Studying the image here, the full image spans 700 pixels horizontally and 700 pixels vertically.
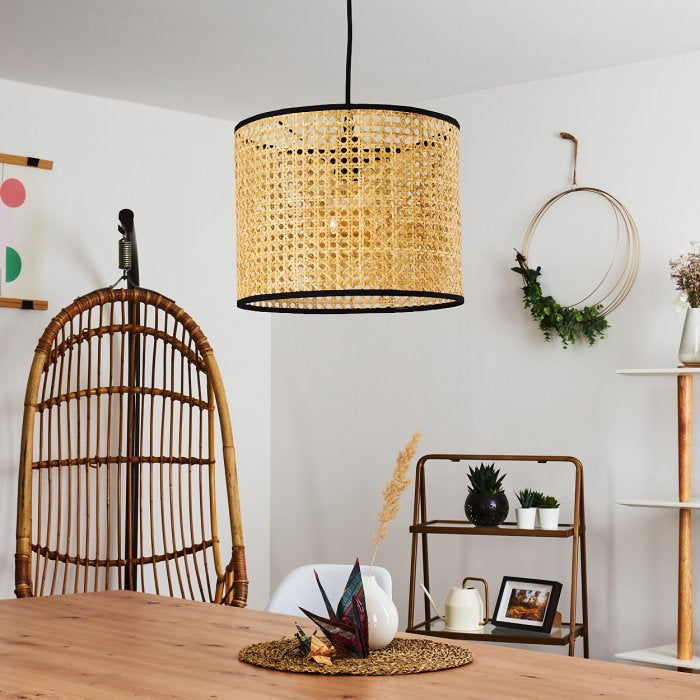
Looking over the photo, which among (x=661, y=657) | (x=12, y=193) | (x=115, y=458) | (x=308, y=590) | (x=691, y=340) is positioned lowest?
(x=661, y=657)

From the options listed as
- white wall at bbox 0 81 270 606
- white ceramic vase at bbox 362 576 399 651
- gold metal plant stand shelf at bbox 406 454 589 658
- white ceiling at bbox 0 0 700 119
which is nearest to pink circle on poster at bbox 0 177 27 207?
white wall at bbox 0 81 270 606

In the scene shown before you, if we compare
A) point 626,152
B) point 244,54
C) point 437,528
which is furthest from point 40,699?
point 626,152

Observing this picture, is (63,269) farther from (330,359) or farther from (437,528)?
(437,528)

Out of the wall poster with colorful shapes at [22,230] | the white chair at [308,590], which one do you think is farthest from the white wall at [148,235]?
the white chair at [308,590]

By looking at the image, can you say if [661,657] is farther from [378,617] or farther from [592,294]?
[378,617]

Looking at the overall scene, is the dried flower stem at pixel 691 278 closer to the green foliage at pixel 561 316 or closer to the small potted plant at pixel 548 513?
the green foliage at pixel 561 316

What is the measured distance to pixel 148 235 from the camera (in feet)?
14.5

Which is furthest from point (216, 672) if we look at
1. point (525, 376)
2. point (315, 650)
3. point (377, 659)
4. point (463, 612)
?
point (525, 376)

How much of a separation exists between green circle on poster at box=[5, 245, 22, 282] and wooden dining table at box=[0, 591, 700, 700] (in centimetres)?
195

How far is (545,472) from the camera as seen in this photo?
4000mm

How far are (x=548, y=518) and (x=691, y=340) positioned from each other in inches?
29.9

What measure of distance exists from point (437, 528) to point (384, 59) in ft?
5.33

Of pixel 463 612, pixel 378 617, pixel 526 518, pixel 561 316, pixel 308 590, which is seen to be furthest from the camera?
pixel 561 316

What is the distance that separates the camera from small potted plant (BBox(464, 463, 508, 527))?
3.73 m
